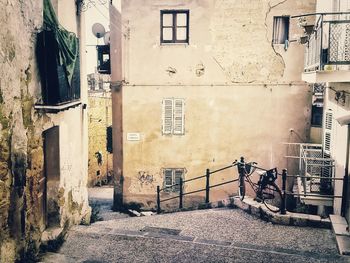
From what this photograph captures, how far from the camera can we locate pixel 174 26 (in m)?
14.0

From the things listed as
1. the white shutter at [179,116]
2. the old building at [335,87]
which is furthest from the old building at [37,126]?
the white shutter at [179,116]

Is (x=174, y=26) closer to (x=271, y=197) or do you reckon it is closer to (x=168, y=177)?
(x=168, y=177)

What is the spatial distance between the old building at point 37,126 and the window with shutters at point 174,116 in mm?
5376

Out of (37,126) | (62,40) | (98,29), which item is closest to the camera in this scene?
(37,126)

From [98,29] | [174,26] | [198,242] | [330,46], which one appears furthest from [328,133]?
[98,29]

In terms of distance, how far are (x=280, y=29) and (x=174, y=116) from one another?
500 cm

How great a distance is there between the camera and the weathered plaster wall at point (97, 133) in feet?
78.5

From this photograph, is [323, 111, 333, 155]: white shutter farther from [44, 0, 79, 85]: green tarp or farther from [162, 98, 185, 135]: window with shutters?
[44, 0, 79, 85]: green tarp

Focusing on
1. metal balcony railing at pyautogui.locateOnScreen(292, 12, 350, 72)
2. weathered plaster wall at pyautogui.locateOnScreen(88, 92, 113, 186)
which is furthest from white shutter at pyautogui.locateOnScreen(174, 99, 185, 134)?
weathered plaster wall at pyautogui.locateOnScreen(88, 92, 113, 186)

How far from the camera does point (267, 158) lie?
14086 millimetres

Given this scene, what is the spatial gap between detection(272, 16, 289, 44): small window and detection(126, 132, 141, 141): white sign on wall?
6138 mm

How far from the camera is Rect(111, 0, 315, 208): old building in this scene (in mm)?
13656

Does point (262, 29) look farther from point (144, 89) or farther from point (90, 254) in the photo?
point (90, 254)

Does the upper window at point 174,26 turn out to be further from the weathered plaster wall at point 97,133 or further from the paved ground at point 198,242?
the weathered plaster wall at point 97,133
